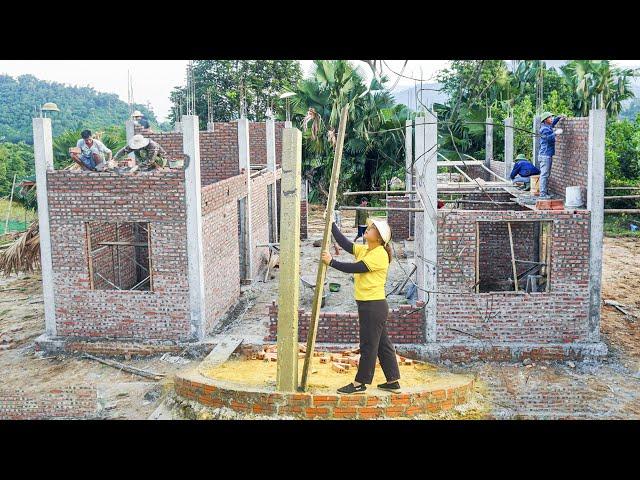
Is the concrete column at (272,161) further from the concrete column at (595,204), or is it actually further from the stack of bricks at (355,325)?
the concrete column at (595,204)

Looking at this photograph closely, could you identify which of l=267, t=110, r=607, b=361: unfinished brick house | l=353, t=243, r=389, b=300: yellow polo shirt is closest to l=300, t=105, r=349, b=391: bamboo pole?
l=353, t=243, r=389, b=300: yellow polo shirt

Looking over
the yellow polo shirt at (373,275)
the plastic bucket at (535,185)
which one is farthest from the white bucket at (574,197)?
the yellow polo shirt at (373,275)

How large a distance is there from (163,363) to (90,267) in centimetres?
210

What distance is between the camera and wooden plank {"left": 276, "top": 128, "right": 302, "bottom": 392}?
7012mm

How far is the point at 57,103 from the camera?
44438 mm

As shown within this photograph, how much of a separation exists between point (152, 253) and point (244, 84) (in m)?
23.2

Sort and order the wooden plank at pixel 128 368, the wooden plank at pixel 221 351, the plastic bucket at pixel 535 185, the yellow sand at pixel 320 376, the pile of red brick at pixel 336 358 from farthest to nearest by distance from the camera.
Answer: the plastic bucket at pixel 535 185, the wooden plank at pixel 128 368, the wooden plank at pixel 221 351, the pile of red brick at pixel 336 358, the yellow sand at pixel 320 376

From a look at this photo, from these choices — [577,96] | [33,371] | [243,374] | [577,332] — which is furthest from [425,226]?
[577,96]

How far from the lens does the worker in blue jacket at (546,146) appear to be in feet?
41.6

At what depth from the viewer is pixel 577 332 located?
11.4m

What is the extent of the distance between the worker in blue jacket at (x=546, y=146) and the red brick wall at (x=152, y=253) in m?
6.22

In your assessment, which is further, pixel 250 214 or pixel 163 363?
pixel 250 214

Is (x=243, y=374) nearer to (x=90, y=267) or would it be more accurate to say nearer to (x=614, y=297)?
(x=90, y=267)

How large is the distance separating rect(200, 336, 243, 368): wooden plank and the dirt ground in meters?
0.49
